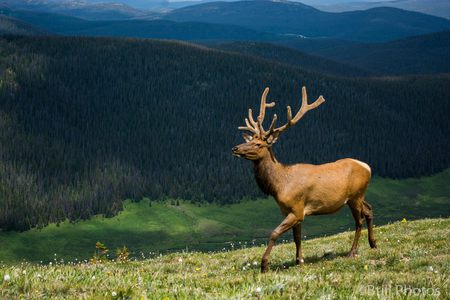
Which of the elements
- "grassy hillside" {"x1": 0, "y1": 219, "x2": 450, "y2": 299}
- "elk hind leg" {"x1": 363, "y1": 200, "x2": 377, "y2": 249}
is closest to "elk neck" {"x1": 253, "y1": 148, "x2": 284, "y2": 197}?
"grassy hillside" {"x1": 0, "y1": 219, "x2": 450, "y2": 299}

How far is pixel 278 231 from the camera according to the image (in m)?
14.8

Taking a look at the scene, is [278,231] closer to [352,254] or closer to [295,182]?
[295,182]

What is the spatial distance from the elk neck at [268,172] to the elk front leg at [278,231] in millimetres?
959

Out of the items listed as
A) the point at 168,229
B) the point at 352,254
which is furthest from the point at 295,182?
the point at 168,229

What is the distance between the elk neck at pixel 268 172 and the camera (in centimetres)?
1577

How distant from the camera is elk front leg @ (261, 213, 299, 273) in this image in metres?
14.5

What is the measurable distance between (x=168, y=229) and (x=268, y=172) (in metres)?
165

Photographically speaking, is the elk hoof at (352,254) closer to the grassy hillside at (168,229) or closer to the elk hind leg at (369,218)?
the elk hind leg at (369,218)

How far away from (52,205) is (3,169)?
22634 millimetres

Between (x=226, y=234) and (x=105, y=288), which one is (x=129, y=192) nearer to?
(x=226, y=234)

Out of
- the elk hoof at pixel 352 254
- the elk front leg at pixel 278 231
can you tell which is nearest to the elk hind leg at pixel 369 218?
the elk hoof at pixel 352 254

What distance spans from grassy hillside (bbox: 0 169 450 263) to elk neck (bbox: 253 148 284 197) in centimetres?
13496

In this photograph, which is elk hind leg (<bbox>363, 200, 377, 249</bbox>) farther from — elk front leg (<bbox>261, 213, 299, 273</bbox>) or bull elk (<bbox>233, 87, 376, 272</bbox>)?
elk front leg (<bbox>261, 213, 299, 273</bbox>)

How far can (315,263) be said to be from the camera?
15883mm
